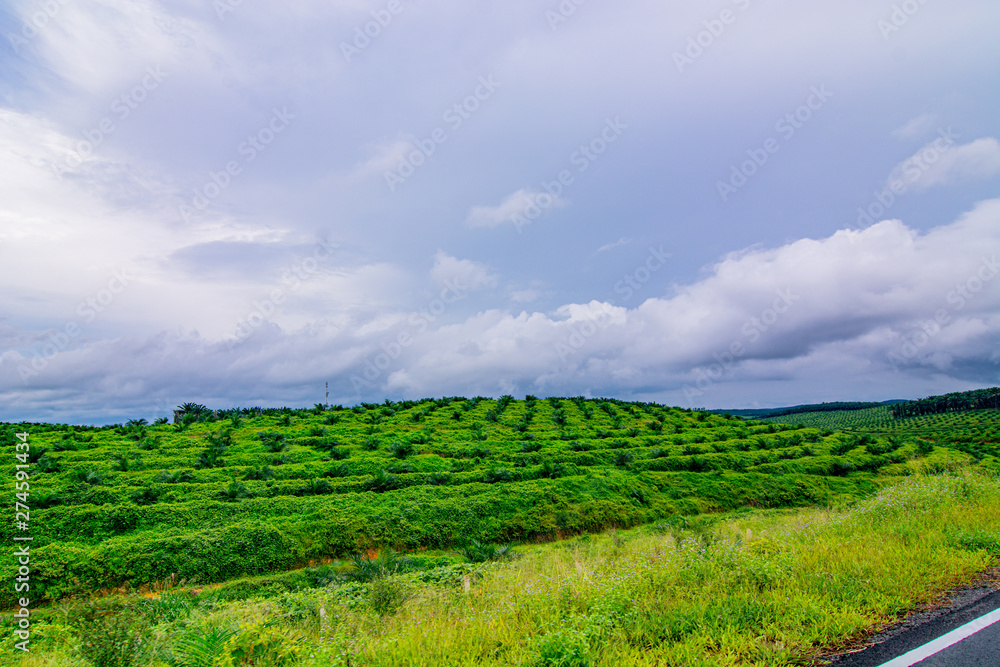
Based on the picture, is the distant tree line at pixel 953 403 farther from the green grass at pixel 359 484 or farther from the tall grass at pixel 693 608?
the tall grass at pixel 693 608

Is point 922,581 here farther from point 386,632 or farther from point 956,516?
point 386,632

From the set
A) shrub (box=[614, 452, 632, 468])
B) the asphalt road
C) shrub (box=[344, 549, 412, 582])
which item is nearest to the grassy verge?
the asphalt road

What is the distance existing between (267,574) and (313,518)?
2588 mm

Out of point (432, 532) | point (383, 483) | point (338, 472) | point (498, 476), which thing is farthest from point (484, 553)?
point (338, 472)

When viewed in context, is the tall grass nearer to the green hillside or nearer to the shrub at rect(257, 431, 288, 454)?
the green hillside

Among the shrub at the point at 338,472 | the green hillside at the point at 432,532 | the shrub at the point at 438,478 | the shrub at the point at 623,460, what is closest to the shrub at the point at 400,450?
the green hillside at the point at 432,532

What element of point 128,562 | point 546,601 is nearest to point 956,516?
point 546,601

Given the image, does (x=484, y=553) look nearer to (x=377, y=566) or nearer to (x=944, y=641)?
(x=377, y=566)

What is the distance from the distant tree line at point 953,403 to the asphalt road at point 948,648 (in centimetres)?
17219

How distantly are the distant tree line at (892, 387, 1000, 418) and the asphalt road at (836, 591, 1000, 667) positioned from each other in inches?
6779

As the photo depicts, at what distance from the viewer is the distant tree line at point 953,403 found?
442ft

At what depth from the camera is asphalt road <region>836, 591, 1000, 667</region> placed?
5344mm

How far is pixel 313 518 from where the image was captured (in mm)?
19812

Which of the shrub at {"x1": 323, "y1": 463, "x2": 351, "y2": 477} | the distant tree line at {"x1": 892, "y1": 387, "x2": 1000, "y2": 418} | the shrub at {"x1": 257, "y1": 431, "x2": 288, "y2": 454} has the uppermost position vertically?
the shrub at {"x1": 257, "y1": 431, "x2": 288, "y2": 454}
